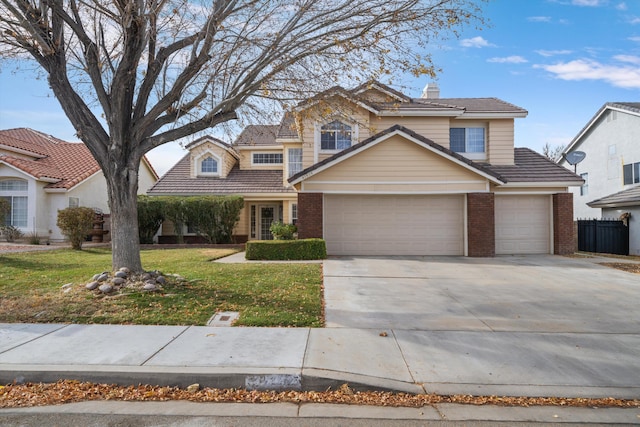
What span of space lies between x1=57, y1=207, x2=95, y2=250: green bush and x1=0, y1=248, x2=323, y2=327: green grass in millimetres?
5692

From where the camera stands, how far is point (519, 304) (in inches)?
294

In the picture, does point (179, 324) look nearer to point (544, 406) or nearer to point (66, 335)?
point (66, 335)

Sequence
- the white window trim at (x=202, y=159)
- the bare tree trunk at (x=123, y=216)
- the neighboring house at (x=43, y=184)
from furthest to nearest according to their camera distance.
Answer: the white window trim at (x=202, y=159), the neighboring house at (x=43, y=184), the bare tree trunk at (x=123, y=216)

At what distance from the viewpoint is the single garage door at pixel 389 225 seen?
15125 millimetres

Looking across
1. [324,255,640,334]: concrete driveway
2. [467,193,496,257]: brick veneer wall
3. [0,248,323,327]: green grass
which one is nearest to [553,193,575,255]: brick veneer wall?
[324,255,640,334]: concrete driveway

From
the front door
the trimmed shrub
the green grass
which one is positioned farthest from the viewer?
the front door

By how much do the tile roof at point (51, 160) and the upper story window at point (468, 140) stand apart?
19829 millimetres

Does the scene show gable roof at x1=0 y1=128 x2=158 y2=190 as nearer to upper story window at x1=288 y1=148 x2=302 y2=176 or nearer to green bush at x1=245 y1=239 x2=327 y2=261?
upper story window at x1=288 y1=148 x2=302 y2=176

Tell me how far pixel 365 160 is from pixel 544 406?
1160 cm

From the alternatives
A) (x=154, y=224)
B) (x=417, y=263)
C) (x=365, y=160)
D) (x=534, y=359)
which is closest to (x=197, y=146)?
(x=154, y=224)

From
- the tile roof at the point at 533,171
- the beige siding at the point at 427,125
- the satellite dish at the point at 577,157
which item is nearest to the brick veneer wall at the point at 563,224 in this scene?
the tile roof at the point at 533,171

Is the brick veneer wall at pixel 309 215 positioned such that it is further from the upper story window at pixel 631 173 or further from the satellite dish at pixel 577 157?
the upper story window at pixel 631 173

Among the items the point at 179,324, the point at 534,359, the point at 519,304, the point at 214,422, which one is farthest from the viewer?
the point at 519,304

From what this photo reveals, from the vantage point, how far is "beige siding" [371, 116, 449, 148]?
17.0 metres
